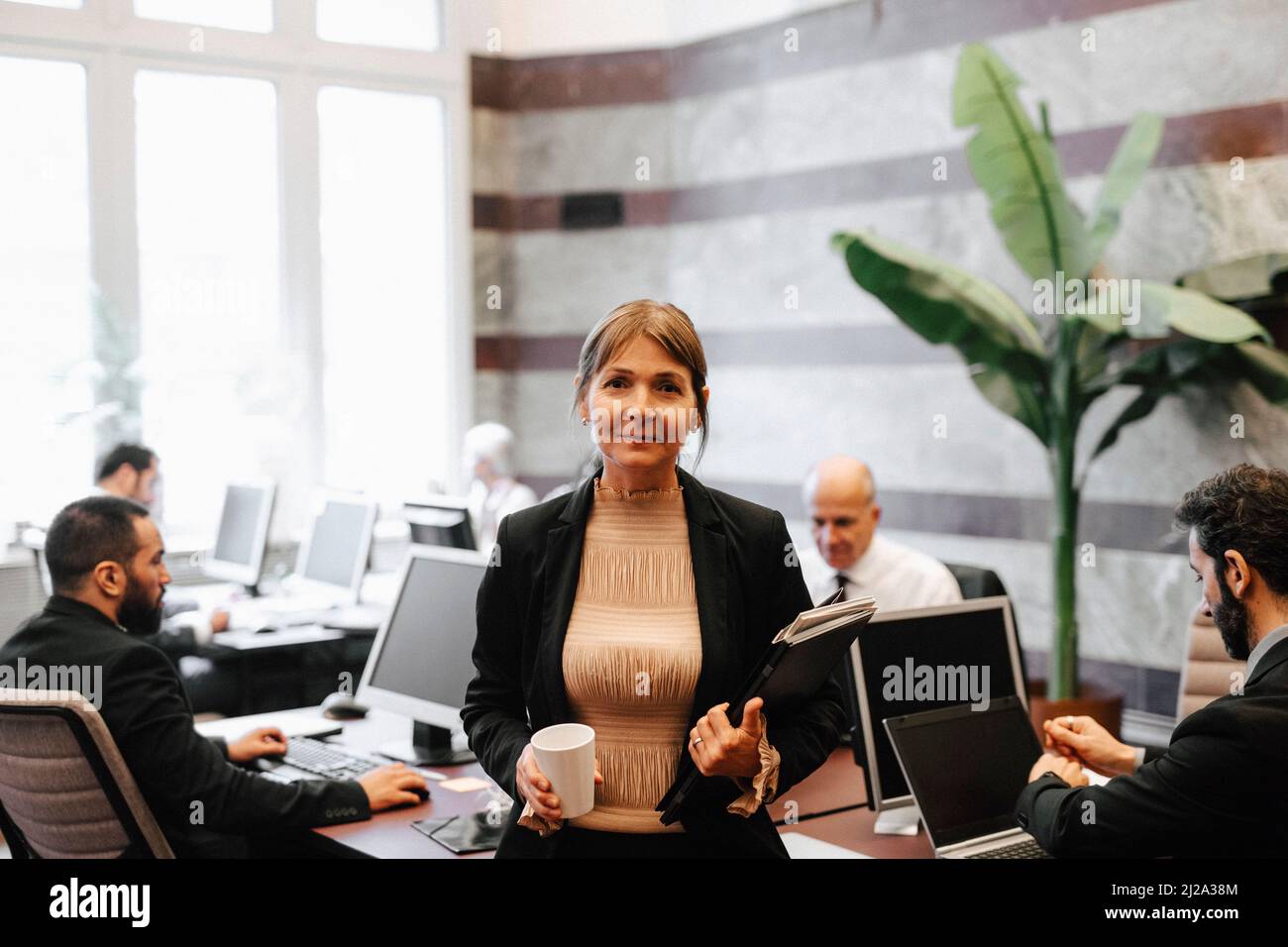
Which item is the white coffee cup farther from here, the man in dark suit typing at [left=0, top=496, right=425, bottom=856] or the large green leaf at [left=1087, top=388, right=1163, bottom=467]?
the large green leaf at [left=1087, top=388, right=1163, bottom=467]

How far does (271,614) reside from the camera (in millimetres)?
5379

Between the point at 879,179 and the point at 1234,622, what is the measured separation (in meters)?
4.65

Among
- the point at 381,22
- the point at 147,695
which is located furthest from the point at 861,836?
the point at 381,22

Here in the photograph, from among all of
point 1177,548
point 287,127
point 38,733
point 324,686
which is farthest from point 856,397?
point 38,733

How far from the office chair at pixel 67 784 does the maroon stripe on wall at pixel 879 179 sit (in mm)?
4617

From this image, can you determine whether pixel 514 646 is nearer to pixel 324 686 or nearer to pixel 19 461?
pixel 324 686

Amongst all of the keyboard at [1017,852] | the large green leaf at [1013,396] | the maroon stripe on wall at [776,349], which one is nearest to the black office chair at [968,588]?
the keyboard at [1017,852]

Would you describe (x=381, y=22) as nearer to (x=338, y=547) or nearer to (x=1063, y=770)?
(x=338, y=547)

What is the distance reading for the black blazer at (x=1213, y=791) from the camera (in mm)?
1899

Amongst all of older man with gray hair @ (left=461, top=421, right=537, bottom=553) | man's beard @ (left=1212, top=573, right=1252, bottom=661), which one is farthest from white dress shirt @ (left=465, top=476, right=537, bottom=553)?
man's beard @ (left=1212, top=573, right=1252, bottom=661)

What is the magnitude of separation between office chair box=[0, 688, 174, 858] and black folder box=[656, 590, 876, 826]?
130 centimetres

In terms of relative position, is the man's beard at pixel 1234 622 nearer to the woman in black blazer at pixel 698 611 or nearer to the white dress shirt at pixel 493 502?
the woman in black blazer at pixel 698 611

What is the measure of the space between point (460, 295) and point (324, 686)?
3.39 meters

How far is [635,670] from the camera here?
177 cm
